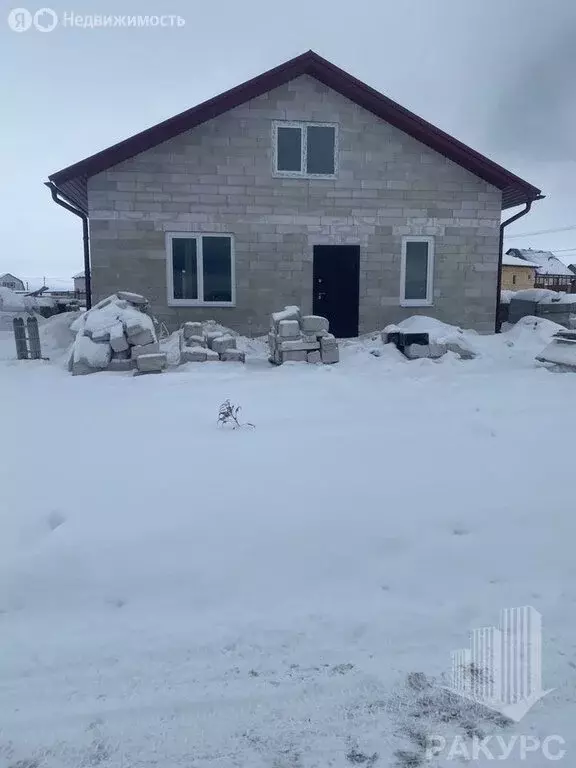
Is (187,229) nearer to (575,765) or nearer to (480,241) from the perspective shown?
(480,241)

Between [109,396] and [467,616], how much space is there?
5735 millimetres

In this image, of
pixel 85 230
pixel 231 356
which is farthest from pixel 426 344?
pixel 85 230

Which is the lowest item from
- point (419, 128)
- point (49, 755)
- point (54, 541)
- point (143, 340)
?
point (49, 755)

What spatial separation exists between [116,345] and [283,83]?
22.6 feet

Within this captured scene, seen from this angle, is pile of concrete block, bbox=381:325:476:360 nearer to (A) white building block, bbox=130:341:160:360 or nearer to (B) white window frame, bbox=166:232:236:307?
(B) white window frame, bbox=166:232:236:307

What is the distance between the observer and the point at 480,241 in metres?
13.2

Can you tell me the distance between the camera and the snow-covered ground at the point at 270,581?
7.54 feet

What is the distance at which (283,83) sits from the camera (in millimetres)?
12094

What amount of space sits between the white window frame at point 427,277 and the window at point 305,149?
7.60ft

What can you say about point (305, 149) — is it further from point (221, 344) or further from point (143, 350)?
point (143, 350)

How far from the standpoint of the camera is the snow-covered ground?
2299mm

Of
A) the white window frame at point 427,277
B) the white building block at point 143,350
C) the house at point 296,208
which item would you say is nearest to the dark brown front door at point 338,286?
the house at point 296,208

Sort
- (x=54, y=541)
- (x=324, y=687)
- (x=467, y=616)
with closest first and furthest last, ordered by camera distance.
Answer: (x=324, y=687), (x=467, y=616), (x=54, y=541)

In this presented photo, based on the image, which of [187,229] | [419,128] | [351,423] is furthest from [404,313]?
[351,423]
